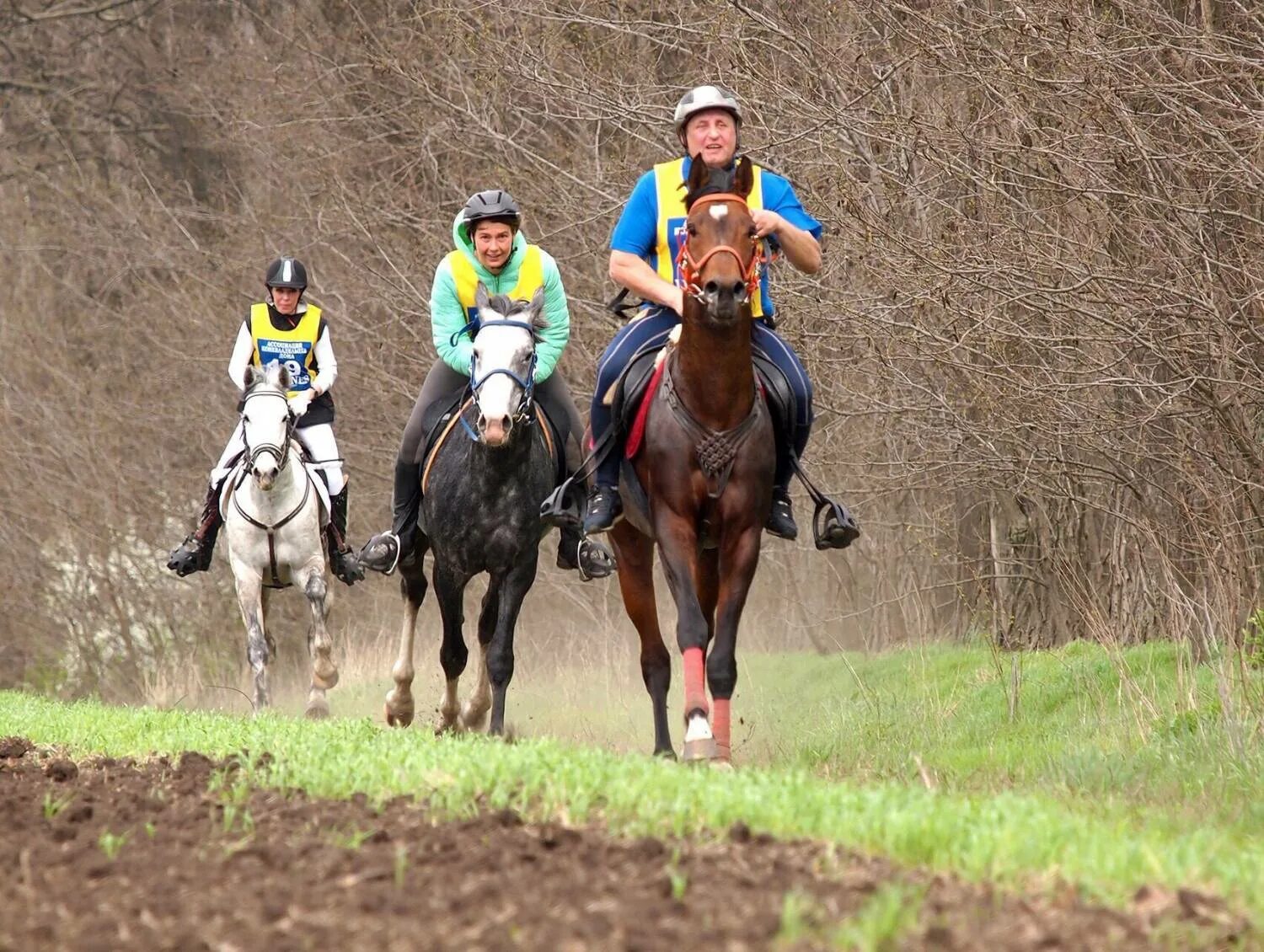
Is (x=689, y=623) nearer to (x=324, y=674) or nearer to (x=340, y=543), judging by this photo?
(x=324, y=674)

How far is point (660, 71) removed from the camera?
704 inches

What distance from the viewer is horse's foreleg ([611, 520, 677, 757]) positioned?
10930mm

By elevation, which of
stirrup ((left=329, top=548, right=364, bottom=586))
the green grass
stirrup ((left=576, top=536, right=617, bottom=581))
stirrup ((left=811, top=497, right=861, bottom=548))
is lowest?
the green grass

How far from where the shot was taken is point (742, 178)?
9.80 meters

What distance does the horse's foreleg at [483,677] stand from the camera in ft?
43.6

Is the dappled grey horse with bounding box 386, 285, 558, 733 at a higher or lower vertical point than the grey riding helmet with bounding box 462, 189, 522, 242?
lower

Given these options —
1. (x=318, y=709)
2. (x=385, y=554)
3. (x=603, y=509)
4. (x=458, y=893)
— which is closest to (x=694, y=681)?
(x=603, y=509)

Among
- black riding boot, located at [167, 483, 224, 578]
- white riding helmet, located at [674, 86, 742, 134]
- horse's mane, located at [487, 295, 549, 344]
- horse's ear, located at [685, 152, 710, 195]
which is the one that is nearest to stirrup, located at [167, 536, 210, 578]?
black riding boot, located at [167, 483, 224, 578]

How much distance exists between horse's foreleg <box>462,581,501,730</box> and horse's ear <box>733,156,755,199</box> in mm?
4200

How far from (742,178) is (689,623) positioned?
222cm

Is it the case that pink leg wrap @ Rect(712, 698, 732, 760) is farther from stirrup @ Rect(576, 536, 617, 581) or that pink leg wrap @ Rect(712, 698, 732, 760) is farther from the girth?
stirrup @ Rect(576, 536, 617, 581)

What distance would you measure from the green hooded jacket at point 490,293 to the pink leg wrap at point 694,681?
3.13m

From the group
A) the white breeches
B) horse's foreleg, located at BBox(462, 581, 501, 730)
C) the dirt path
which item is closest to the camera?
the dirt path

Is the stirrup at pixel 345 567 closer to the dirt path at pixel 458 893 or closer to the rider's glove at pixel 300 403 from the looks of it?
the rider's glove at pixel 300 403
